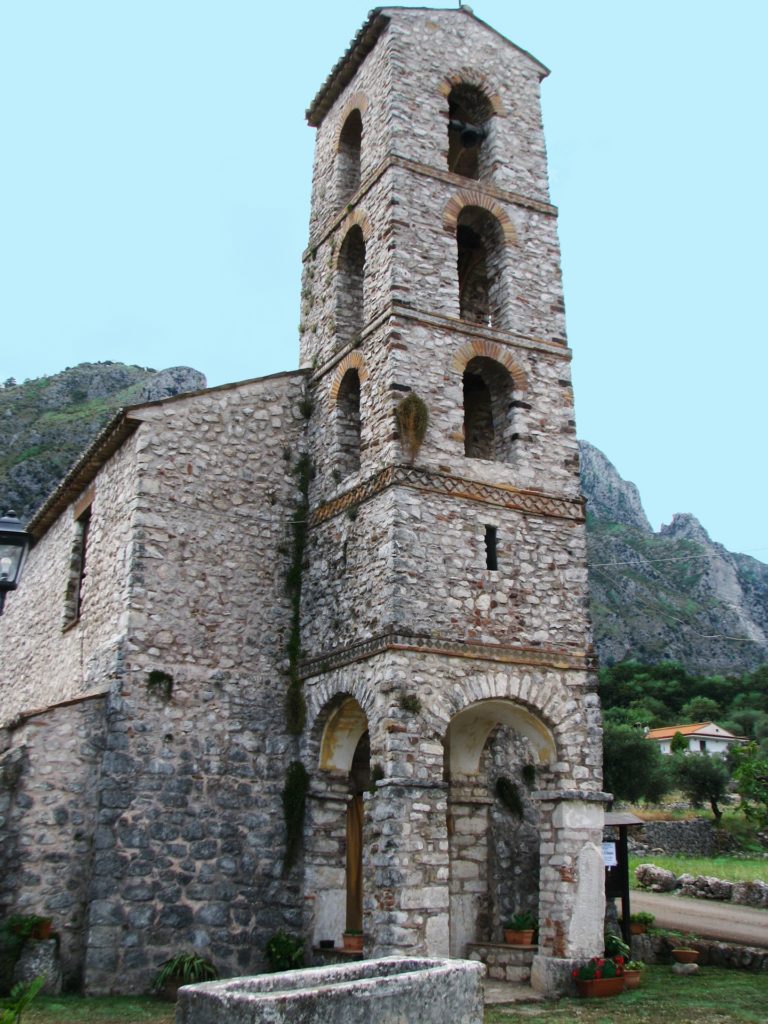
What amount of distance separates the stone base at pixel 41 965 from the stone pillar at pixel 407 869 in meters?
3.54

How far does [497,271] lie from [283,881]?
9.65 metres

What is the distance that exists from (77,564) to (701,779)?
35.1m

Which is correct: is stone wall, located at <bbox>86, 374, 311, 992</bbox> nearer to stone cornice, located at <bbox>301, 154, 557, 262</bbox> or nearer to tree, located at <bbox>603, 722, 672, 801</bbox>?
stone cornice, located at <bbox>301, 154, 557, 262</bbox>

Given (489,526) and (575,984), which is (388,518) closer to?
(489,526)

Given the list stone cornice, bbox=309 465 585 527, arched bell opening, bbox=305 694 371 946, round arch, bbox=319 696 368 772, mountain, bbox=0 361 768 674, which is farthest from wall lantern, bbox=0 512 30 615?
mountain, bbox=0 361 768 674

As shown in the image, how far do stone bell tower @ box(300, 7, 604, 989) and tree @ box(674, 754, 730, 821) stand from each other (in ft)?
105

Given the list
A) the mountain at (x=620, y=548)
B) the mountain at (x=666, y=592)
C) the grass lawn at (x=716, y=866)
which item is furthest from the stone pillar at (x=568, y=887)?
the mountain at (x=666, y=592)

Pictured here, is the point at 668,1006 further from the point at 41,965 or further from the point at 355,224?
the point at 355,224

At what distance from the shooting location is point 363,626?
40.5 feet

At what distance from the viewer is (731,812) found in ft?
140

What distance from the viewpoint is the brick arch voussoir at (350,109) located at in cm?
1630

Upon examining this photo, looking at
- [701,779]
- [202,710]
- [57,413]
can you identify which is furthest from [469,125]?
[57,413]

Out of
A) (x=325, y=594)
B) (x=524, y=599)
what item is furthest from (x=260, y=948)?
(x=524, y=599)

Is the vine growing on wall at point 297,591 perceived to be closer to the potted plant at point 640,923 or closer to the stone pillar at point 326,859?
the stone pillar at point 326,859
